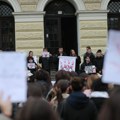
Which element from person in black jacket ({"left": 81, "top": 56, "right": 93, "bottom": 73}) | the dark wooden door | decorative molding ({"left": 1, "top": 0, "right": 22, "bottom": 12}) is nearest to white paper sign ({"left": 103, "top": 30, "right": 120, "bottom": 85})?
person in black jacket ({"left": 81, "top": 56, "right": 93, "bottom": 73})

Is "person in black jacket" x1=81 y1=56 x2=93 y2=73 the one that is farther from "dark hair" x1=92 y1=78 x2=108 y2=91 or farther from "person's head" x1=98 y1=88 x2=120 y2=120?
"person's head" x1=98 y1=88 x2=120 y2=120

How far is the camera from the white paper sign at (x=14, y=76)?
3184mm

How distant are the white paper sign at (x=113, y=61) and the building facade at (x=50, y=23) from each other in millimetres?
14722

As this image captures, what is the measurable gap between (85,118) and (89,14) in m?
13.4

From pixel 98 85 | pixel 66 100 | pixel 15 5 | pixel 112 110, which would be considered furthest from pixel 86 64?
pixel 112 110

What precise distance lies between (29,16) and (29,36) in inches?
28.9

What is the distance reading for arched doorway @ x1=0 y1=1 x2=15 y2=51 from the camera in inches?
728

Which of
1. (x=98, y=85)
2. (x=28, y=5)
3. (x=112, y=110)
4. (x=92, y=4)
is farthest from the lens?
(x=92, y=4)

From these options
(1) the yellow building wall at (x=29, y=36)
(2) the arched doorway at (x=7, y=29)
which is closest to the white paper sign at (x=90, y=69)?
(1) the yellow building wall at (x=29, y=36)

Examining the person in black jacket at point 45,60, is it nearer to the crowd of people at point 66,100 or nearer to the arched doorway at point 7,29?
the arched doorway at point 7,29

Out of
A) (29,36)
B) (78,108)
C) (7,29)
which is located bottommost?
(78,108)

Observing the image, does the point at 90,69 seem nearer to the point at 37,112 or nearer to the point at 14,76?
the point at 14,76

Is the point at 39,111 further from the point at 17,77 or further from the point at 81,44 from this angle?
the point at 81,44

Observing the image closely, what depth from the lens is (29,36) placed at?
18.1m
